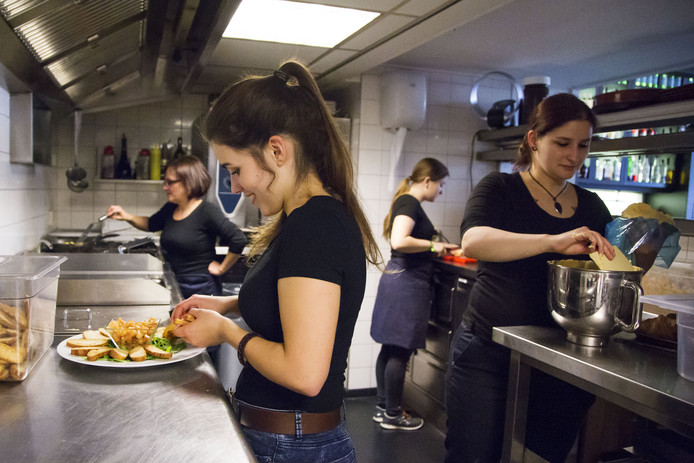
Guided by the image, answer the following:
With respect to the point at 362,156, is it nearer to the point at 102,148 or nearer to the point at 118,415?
the point at 102,148

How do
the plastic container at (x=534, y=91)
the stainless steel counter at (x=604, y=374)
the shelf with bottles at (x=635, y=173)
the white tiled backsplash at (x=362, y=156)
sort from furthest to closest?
the shelf with bottles at (x=635, y=173) → the white tiled backsplash at (x=362, y=156) → the plastic container at (x=534, y=91) → the stainless steel counter at (x=604, y=374)

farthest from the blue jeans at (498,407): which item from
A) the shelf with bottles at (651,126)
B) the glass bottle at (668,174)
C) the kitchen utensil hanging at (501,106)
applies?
the glass bottle at (668,174)

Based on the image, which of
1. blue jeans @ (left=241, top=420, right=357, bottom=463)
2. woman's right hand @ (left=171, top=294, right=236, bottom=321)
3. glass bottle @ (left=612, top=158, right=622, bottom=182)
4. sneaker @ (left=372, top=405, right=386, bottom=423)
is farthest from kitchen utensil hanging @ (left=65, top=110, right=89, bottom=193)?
glass bottle @ (left=612, top=158, right=622, bottom=182)

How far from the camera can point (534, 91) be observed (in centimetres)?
343

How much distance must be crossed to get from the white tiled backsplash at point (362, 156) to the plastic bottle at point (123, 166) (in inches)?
2.7

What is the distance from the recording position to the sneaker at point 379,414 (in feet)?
10.8

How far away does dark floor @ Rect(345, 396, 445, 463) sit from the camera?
2836mm

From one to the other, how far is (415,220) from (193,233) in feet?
3.95

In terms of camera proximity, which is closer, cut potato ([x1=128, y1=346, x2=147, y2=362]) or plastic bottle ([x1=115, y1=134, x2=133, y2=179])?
cut potato ([x1=128, y1=346, x2=147, y2=362])

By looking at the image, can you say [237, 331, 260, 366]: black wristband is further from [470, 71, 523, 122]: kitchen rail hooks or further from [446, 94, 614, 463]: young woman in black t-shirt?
[470, 71, 523, 122]: kitchen rail hooks

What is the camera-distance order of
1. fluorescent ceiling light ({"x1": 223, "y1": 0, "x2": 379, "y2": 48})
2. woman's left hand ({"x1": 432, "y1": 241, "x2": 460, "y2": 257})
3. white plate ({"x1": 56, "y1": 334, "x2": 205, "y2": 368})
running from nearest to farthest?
white plate ({"x1": 56, "y1": 334, "x2": 205, "y2": 368}), fluorescent ceiling light ({"x1": 223, "y1": 0, "x2": 379, "y2": 48}), woman's left hand ({"x1": 432, "y1": 241, "x2": 460, "y2": 257})

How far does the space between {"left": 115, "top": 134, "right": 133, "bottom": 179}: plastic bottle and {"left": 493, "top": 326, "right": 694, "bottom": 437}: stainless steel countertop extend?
347cm

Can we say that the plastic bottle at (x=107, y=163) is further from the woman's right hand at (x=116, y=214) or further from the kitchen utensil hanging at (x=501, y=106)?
the kitchen utensil hanging at (x=501, y=106)

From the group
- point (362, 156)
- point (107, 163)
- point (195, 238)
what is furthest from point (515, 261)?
point (107, 163)
